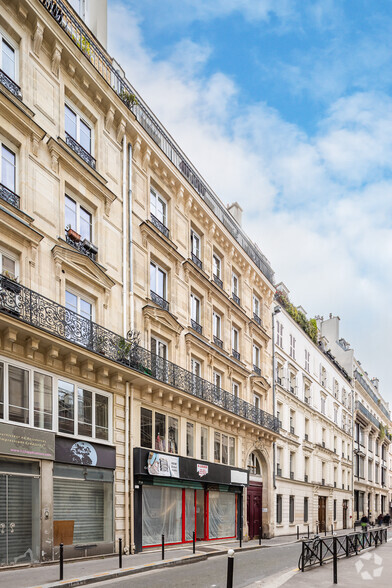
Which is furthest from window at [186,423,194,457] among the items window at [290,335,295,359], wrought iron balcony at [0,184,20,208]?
window at [290,335,295,359]

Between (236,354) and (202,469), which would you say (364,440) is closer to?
(236,354)

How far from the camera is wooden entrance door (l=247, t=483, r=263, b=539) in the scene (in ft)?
91.9

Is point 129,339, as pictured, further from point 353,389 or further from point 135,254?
point 353,389

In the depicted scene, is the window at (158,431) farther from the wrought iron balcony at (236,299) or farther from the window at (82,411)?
the wrought iron balcony at (236,299)

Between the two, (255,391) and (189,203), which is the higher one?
(189,203)

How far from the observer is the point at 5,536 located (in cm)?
1317

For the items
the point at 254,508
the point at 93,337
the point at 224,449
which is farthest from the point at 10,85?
the point at 254,508

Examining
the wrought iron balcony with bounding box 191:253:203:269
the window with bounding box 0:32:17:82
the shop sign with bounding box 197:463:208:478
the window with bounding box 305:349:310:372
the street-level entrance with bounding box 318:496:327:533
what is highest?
the window with bounding box 0:32:17:82

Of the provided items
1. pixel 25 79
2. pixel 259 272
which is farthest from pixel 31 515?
pixel 259 272

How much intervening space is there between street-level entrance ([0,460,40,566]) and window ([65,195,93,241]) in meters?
6.78

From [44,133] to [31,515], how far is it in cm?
970

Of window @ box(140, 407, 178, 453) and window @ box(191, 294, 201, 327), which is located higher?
window @ box(191, 294, 201, 327)

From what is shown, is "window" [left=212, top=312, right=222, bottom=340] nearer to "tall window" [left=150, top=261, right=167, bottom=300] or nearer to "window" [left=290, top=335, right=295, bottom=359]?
"tall window" [left=150, top=261, right=167, bottom=300]

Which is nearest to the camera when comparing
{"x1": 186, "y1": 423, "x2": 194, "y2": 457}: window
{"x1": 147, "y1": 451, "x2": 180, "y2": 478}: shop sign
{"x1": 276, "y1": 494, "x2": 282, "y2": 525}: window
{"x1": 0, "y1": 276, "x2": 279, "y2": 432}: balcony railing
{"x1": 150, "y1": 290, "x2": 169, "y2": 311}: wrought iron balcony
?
{"x1": 0, "y1": 276, "x2": 279, "y2": 432}: balcony railing
